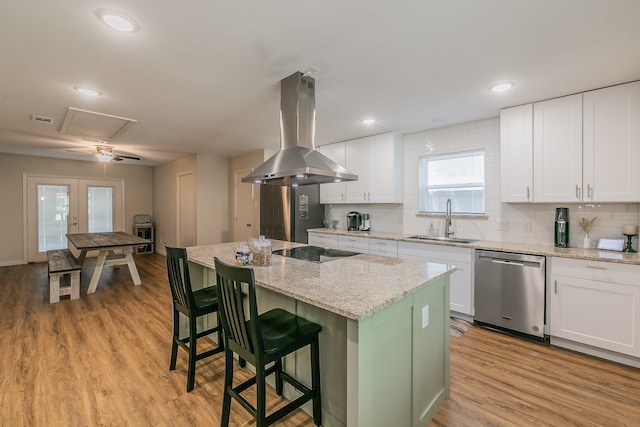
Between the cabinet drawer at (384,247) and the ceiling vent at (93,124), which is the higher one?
the ceiling vent at (93,124)

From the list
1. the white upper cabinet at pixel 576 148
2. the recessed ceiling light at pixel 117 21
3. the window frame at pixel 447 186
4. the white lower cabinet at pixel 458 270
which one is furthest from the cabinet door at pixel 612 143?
the recessed ceiling light at pixel 117 21

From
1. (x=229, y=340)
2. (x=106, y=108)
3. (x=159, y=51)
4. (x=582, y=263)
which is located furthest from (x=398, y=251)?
(x=106, y=108)

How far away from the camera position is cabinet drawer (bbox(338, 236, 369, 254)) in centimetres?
410

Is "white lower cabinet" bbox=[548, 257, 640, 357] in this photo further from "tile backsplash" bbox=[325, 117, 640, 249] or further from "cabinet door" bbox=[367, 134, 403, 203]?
"cabinet door" bbox=[367, 134, 403, 203]

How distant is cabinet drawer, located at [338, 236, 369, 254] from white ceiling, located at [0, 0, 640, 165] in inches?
65.5

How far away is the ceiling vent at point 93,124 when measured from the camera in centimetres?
343

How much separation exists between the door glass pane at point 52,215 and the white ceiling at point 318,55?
4.07 m

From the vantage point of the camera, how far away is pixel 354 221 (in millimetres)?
4766

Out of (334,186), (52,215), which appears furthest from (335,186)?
(52,215)

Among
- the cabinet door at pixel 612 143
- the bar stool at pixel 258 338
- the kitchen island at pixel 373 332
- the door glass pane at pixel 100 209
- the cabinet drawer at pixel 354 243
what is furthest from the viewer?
the door glass pane at pixel 100 209

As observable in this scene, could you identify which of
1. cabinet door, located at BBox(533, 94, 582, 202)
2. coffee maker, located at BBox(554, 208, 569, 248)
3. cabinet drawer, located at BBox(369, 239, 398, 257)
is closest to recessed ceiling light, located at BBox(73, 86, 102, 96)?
cabinet drawer, located at BBox(369, 239, 398, 257)

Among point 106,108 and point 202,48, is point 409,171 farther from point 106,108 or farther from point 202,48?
point 106,108

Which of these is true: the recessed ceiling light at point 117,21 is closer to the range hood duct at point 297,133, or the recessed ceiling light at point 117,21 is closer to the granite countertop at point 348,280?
the range hood duct at point 297,133

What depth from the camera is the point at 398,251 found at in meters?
3.75
